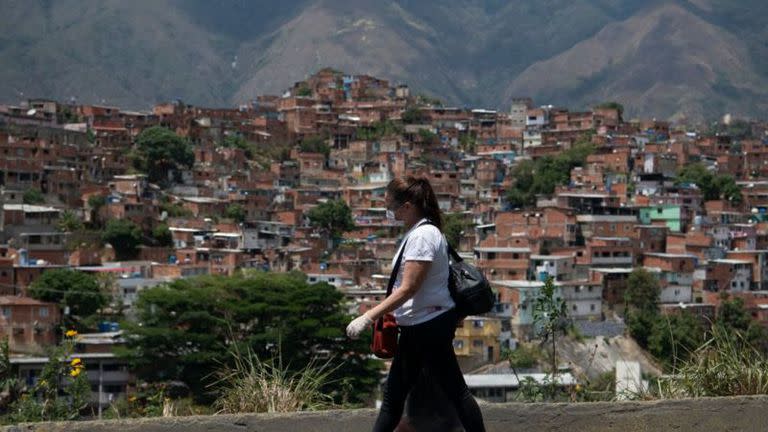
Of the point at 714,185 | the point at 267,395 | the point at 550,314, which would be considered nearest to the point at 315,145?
the point at 714,185

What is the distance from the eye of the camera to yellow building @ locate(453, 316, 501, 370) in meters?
25.6

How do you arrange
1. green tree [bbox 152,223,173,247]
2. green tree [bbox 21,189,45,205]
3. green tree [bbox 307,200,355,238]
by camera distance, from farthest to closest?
green tree [bbox 307,200,355,238] → green tree [bbox 21,189,45,205] → green tree [bbox 152,223,173,247]

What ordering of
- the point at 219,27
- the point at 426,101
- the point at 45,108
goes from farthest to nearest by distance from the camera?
1. the point at 219,27
2. the point at 426,101
3. the point at 45,108

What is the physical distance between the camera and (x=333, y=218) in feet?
126

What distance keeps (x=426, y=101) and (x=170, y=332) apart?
44908 millimetres

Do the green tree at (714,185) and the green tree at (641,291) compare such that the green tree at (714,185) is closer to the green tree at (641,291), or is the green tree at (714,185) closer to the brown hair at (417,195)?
the green tree at (641,291)

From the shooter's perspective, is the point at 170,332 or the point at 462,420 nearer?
the point at 462,420

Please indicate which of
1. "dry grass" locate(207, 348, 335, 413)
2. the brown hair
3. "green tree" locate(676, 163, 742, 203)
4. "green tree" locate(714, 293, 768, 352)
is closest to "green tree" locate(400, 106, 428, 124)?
"green tree" locate(676, 163, 742, 203)

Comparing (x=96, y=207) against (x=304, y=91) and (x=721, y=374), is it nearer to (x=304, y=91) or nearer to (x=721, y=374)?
(x=304, y=91)

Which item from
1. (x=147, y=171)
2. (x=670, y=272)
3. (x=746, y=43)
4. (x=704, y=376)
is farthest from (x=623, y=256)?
(x=746, y=43)

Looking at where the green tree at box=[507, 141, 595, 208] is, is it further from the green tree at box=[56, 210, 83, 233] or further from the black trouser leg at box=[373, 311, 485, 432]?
the black trouser leg at box=[373, 311, 485, 432]

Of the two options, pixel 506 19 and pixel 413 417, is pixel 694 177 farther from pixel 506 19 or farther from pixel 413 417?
pixel 506 19

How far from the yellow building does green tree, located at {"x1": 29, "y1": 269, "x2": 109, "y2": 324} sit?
7.65 metres

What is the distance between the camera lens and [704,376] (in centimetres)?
539
